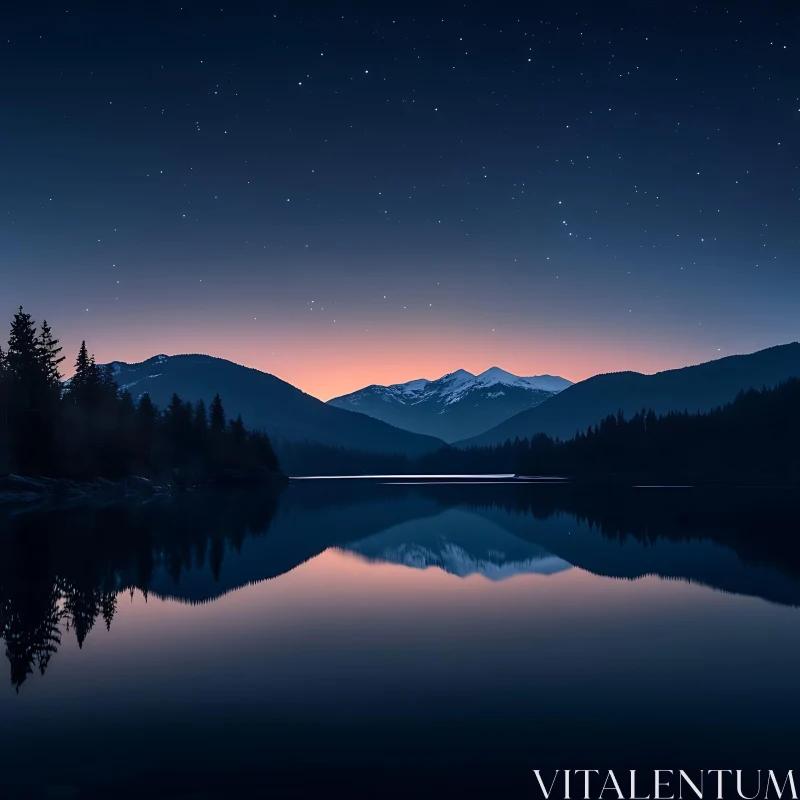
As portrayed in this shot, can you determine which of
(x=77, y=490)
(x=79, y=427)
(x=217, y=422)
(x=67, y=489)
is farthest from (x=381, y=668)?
(x=217, y=422)

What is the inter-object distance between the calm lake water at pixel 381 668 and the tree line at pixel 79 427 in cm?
5726

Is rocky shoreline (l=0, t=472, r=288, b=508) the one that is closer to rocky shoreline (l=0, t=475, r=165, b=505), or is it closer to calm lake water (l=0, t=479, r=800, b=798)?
rocky shoreline (l=0, t=475, r=165, b=505)

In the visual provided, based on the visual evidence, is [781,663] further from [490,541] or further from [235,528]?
Answer: [235,528]

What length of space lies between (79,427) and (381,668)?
97.2m

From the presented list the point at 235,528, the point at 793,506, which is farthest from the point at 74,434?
the point at 793,506

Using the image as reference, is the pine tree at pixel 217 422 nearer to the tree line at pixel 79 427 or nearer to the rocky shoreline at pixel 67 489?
the tree line at pixel 79 427

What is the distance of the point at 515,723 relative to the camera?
45.1ft

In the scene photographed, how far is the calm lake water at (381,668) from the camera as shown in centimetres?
1180

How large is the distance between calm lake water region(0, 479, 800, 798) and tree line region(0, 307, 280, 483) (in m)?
57.3

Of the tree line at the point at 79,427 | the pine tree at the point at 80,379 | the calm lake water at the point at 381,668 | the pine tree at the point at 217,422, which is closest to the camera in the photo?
the calm lake water at the point at 381,668

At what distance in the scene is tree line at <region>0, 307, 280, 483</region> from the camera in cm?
9138

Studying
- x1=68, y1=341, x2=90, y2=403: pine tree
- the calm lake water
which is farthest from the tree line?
the calm lake water

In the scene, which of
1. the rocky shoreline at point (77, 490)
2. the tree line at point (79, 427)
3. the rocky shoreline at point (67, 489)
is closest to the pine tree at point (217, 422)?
the tree line at point (79, 427)

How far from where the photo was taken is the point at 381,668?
17812 millimetres
